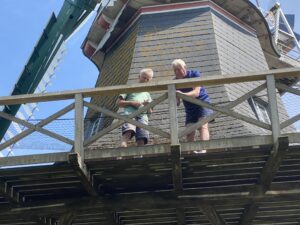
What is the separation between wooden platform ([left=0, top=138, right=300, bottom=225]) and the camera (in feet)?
25.2

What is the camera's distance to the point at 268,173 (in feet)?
25.4

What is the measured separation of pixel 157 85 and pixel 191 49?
3.90 metres

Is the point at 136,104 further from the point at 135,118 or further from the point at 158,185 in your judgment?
the point at 158,185

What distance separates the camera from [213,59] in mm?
11445

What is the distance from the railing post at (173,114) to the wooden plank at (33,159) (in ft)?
3.67

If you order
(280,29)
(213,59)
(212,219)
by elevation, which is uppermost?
(280,29)

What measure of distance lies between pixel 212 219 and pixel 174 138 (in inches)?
47.5

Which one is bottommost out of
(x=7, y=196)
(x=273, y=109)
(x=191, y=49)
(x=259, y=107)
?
(x=7, y=196)

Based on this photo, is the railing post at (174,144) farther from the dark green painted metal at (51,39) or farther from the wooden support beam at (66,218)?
the dark green painted metal at (51,39)

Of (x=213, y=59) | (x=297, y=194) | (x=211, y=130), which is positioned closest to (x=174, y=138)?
(x=297, y=194)

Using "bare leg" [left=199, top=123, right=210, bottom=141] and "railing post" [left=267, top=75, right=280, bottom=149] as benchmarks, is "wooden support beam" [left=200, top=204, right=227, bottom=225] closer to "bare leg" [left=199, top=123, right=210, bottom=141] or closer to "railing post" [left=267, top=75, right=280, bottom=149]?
"bare leg" [left=199, top=123, right=210, bottom=141]

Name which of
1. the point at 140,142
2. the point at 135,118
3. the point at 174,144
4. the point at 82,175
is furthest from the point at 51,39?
the point at 174,144

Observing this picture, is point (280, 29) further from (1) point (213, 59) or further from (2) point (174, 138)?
(2) point (174, 138)

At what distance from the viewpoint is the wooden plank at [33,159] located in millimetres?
7754
